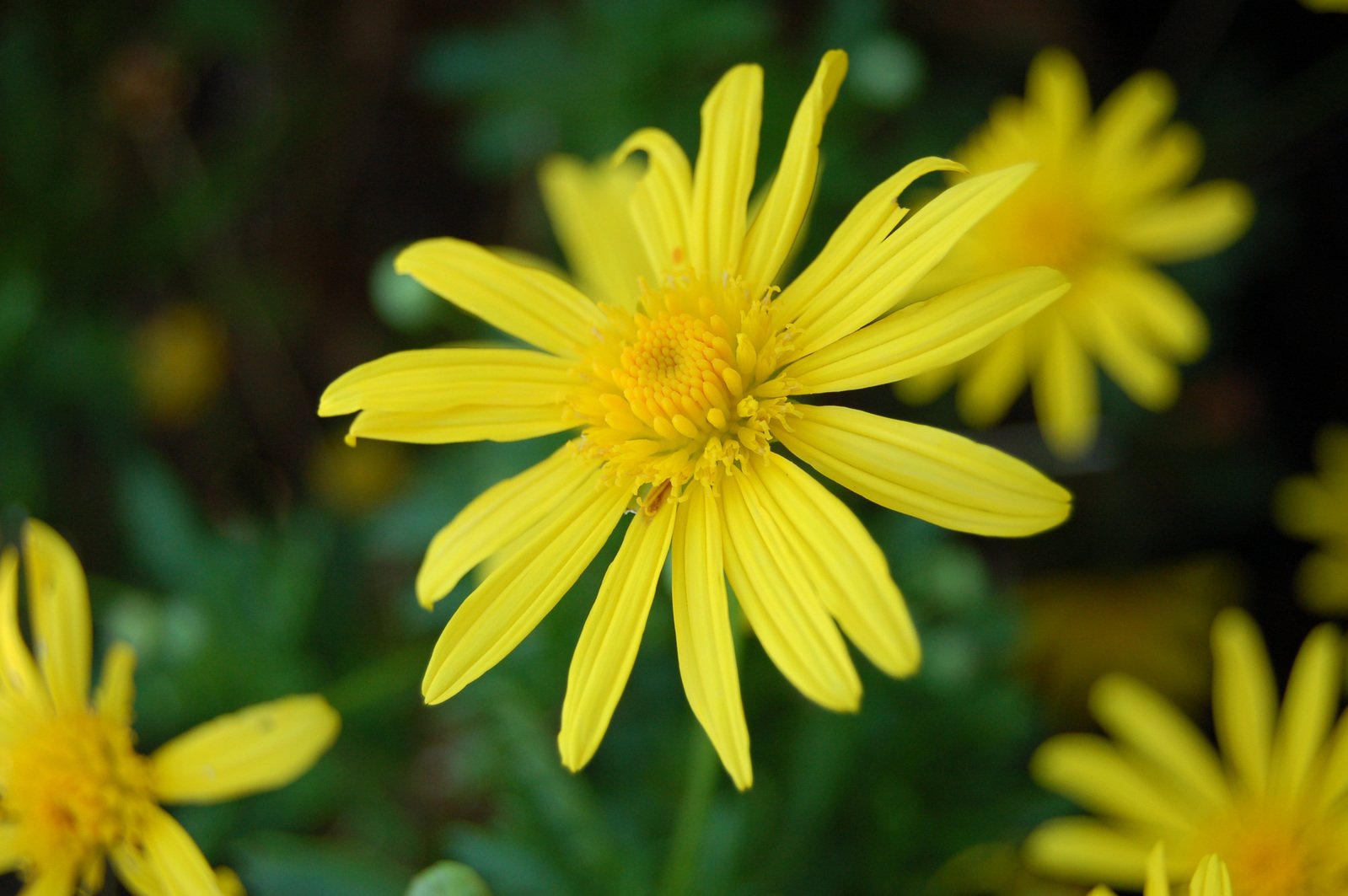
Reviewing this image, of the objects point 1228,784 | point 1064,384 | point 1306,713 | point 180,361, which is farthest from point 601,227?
point 180,361

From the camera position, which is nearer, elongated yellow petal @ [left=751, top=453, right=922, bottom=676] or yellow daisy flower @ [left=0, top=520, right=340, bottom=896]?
elongated yellow petal @ [left=751, top=453, right=922, bottom=676]

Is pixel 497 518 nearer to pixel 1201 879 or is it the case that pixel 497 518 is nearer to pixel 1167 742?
pixel 1201 879

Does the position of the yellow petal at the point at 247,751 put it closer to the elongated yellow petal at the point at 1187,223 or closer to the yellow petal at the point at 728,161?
the yellow petal at the point at 728,161

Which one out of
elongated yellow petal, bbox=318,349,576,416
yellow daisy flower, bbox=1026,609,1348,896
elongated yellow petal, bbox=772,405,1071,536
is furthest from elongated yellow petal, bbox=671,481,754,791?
yellow daisy flower, bbox=1026,609,1348,896

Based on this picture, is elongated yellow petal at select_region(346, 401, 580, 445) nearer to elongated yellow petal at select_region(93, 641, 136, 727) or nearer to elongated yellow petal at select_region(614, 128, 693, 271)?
elongated yellow petal at select_region(614, 128, 693, 271)

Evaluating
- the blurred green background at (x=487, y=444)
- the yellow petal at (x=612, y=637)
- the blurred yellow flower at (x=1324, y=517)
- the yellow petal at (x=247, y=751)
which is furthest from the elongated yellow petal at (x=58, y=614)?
the blurred yellow flower at (x=1324, y=517)
